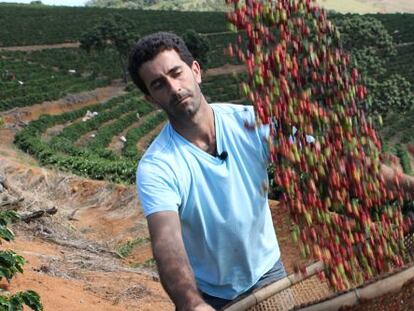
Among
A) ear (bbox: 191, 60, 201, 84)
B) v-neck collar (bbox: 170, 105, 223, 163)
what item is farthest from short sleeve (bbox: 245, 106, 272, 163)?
ear (bbox: 191, 60, 201, 84)

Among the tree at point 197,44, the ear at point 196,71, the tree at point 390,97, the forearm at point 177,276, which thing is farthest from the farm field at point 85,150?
the tree at point 197,44

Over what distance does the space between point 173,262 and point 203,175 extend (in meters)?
0.52

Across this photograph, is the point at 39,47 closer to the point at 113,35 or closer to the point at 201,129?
the point at 113,35

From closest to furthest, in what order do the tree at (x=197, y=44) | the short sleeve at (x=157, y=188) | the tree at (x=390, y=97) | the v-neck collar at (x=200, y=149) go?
the short sleeve at (x=157, y=188), the v-neck collar at (x=200, y=149), the tree at (x=390, y=97), the tree at (x=197, y=44)

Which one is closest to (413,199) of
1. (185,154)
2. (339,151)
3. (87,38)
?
(339,151)

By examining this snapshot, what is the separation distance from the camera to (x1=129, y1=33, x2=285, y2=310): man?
2630 mm

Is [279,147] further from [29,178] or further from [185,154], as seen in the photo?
[29,178]

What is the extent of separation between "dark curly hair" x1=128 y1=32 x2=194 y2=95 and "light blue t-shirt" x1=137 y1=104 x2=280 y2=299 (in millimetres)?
273

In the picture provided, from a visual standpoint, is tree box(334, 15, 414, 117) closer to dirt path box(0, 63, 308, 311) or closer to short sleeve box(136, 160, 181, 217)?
dirt path box(0, 63, 308, 311)

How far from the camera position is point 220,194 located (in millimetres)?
2732

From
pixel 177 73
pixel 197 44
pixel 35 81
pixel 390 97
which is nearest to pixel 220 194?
pixel 177 73

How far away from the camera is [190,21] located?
253 feet

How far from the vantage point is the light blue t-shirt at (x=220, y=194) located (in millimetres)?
2646

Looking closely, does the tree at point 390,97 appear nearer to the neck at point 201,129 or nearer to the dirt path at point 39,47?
the neck at point 201,129
